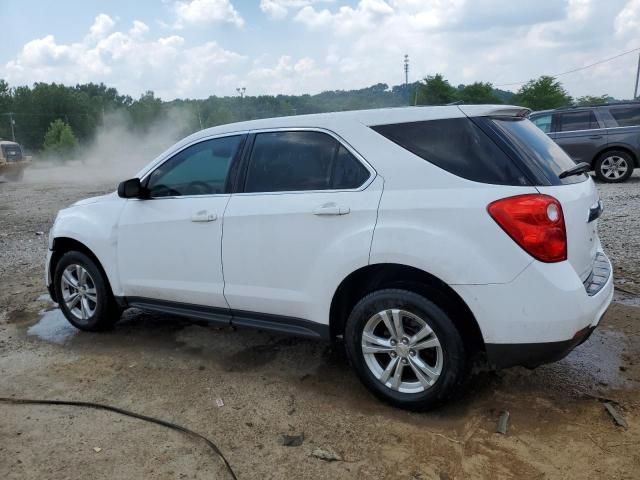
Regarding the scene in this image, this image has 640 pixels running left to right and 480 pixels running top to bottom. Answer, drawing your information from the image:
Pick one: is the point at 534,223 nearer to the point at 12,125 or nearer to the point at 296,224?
the point at 296,224

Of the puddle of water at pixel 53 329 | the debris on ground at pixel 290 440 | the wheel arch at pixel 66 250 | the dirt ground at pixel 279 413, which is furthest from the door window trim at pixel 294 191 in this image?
the puddle of water at pixel 53 329

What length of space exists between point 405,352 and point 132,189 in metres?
2.45

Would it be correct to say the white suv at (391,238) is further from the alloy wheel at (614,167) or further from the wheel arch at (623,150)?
the alloy wheel at (614,167)

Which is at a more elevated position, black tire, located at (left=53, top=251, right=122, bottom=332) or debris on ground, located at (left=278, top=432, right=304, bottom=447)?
black tire, located at (left=53, top=251, right=122, bottom=332)

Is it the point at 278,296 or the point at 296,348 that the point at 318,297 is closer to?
the point at 278,296

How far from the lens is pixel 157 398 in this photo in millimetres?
3557

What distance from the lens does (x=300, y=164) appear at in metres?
3.57

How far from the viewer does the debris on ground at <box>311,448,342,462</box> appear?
9.26ft

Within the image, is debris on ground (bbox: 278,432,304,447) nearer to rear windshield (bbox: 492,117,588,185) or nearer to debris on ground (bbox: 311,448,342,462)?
debris on ground (bbox: 311,448,342,462)

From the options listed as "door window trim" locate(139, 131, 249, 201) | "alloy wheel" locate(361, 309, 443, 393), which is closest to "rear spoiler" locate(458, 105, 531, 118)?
"alloy wheel" locate(361, 309, 443, 393)

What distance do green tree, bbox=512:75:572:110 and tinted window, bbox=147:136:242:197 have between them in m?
49.4

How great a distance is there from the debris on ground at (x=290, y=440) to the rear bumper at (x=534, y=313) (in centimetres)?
113

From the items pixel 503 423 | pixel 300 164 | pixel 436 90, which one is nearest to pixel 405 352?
pixel 503 423

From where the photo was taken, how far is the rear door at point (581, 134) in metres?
11.9
